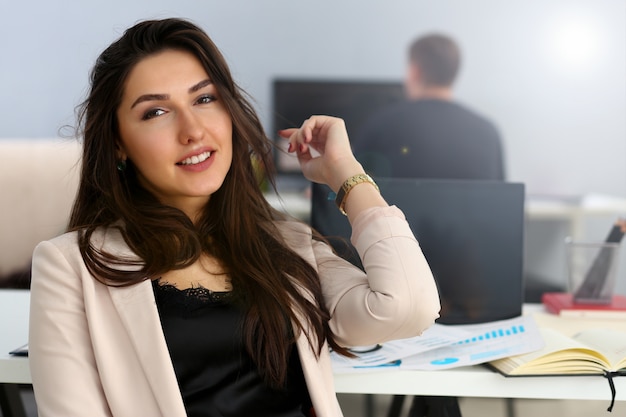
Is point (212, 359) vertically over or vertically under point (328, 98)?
under

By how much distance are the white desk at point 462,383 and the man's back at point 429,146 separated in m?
1.83

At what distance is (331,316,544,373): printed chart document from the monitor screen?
293 centimetres

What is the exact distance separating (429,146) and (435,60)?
832mm

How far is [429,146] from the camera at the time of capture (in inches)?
126

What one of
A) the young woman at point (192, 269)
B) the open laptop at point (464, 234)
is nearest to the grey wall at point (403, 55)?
the open laptop at point (464, 234)

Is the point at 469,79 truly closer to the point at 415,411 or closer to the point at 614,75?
the point at 614,75

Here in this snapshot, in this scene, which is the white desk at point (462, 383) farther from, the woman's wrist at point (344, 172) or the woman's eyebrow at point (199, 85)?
the woman's eyebrow at point (199, 85)

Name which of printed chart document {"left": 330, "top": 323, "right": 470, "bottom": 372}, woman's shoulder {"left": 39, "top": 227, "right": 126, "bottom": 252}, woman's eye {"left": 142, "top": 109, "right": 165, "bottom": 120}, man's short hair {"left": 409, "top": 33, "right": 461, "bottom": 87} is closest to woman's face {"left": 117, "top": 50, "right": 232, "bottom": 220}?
woman's eye {"left": 142, "top": 109, "right": 165, "bottom": 120}

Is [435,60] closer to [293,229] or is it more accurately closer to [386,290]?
[293,229]

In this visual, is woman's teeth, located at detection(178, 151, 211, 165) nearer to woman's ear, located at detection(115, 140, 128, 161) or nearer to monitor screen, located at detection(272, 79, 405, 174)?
woman's ear, located at detection(115, 140, 128, 161)

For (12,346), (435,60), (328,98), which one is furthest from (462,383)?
(328,98)

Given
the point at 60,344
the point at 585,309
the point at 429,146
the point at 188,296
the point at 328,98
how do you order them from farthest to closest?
the point at 328,98 → the point at 429,146 → the point at 585,309 → the point at 188,296 → the point at 60,344

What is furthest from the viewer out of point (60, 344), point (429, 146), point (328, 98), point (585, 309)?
point (328, 98)

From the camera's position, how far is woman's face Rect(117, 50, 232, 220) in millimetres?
1396
